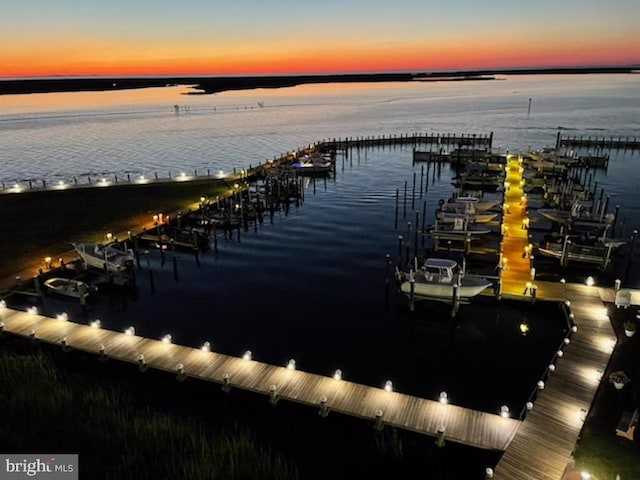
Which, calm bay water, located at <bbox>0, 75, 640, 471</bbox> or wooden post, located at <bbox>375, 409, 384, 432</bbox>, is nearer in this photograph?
wooden post, located at <bbox>375, 409, 384, 432</bbox>

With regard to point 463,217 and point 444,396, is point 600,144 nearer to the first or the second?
point 463,217

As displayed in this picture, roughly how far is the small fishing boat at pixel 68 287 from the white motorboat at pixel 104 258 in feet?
8.46

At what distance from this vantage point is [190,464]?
671 inches

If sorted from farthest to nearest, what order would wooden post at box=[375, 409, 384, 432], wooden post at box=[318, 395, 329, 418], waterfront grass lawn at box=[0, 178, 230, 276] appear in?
waterfront grass lawn at box=[0, 178, 230, 276] < wooden post at box=[318, 395, 329, 418] < wooden post at box=[375, 409, 384, 432]

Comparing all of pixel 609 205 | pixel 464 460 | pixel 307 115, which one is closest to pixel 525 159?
pixel 609 205

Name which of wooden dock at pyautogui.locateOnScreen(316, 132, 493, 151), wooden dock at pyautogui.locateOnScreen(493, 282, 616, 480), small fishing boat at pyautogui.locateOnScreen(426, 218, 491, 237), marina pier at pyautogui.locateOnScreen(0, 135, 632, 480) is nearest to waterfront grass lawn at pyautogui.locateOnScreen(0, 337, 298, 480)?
marina pier at pyautogui.locateOnScreen(0, 135, 632, 480)

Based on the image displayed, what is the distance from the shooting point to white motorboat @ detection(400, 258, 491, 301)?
30438 millimetres

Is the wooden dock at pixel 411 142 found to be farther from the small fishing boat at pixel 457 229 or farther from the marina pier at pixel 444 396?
the marina pier at pixel 444 396

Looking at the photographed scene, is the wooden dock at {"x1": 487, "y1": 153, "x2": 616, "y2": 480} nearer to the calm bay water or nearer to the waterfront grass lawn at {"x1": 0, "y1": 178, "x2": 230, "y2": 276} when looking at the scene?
the calm bay water

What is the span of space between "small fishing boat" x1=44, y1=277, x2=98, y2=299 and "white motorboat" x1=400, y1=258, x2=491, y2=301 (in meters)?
22.4

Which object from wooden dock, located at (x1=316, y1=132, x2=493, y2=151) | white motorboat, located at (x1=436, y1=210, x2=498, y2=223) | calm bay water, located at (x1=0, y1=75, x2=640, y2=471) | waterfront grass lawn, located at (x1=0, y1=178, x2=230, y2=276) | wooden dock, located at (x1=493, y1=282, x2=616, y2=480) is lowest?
calm bay water, located at (x1=0, y1=75, x2=640, y2=471)

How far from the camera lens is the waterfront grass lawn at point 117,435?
17.2 metres

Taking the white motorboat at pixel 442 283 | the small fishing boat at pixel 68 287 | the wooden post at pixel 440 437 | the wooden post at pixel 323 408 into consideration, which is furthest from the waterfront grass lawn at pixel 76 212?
the wooden post at pixel 440 437

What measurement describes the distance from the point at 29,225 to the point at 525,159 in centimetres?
7176
